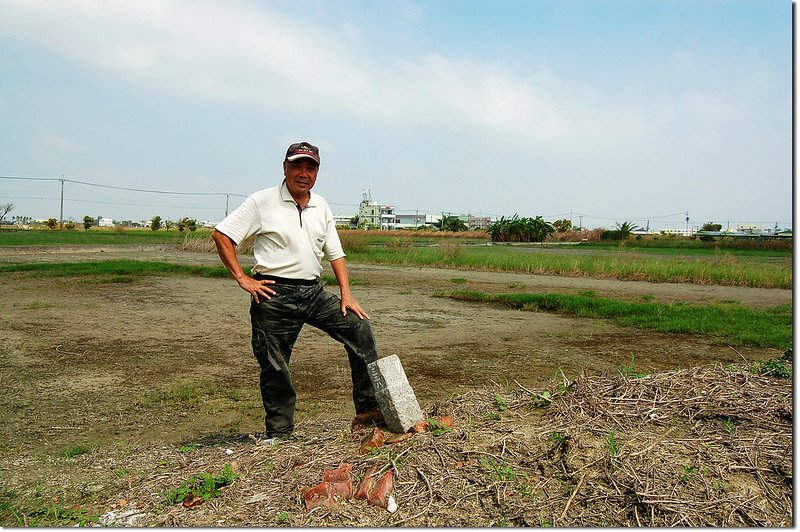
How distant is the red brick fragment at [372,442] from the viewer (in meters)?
3.40

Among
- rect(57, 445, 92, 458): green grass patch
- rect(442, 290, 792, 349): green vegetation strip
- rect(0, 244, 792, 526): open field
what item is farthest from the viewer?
rect(442, 290, 792, 349): green vegetation strip

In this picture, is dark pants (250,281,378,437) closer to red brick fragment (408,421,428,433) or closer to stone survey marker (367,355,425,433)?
stone survey marker (367,355,425,433)

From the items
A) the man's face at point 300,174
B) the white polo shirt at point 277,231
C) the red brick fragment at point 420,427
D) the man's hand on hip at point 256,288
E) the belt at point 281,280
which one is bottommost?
the red brick fragment at point 420,427

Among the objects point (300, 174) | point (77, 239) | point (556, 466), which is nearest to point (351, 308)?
point (300, 174)

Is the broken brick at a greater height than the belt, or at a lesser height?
lesser

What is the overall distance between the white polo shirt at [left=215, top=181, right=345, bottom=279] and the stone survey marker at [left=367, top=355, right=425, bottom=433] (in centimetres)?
82

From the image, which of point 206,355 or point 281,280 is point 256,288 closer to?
point 281,280

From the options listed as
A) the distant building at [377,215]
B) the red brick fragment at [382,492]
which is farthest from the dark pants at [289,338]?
the distant building at [377,215]

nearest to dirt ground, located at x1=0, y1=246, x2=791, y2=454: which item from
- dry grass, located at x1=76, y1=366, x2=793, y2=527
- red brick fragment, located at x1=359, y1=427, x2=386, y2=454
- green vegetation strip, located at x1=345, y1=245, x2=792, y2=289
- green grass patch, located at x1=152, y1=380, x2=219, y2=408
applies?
green grass patch, located at x1=152, y1=380, x2=219, y2=408

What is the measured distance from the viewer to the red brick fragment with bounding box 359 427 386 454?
3.40m

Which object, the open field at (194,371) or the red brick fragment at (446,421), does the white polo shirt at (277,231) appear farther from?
the red brick fragment at (446,421)

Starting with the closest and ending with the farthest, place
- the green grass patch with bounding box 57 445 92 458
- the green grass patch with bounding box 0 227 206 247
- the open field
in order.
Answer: the open field → the green grass patch with bounding box 57 445 92 458 → the green grass patch with bounding box 0 227 206 247

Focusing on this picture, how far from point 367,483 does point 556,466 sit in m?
0.89

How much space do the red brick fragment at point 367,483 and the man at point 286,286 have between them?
76 centimetres
